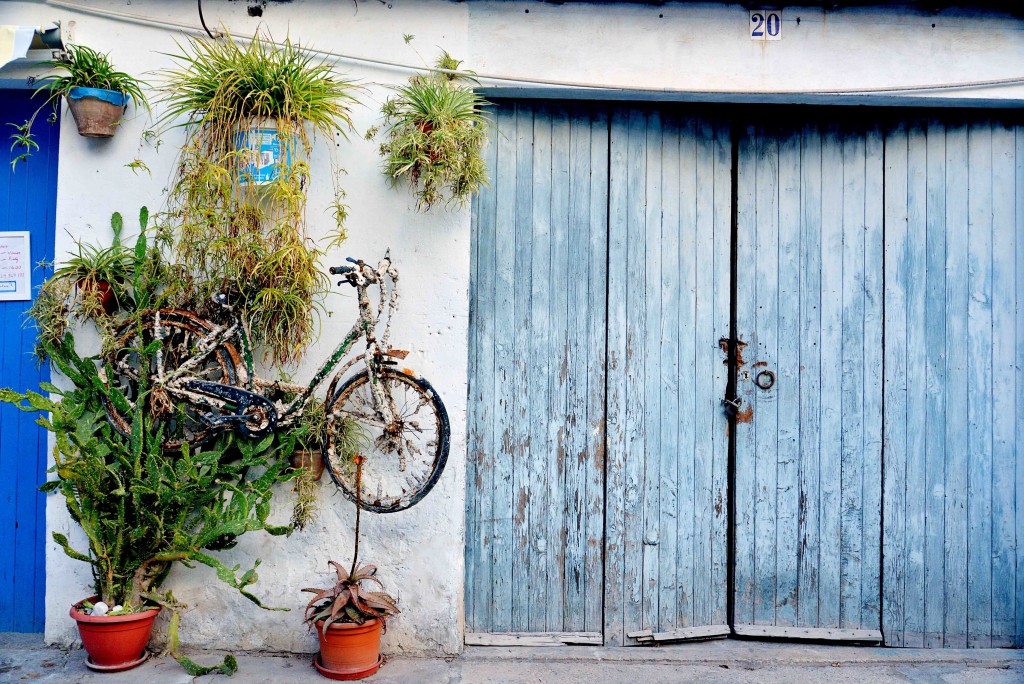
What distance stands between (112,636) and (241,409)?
4.27ft

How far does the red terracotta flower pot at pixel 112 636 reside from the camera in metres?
3.49

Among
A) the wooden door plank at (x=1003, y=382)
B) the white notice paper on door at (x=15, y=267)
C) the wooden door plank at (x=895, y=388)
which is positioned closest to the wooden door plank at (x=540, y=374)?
the wooden door plank at (x=895, y=388)

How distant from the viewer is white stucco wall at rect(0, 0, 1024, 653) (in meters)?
3.86

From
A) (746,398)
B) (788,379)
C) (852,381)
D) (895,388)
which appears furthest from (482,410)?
(895,388)

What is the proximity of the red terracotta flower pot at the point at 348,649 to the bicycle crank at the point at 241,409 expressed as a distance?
105cm

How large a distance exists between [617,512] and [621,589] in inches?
17.6

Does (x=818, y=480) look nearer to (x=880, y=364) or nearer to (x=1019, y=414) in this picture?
(x=880, y=364)

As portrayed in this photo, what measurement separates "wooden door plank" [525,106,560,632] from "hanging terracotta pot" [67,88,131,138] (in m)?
2.33

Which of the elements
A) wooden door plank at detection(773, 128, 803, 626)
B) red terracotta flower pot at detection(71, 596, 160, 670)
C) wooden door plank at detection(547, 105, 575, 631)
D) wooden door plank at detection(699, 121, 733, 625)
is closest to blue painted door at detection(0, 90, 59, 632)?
red terracotta flower pot at detection(71, 596, 160, 670)

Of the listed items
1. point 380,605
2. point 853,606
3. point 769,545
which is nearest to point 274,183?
point 380,605

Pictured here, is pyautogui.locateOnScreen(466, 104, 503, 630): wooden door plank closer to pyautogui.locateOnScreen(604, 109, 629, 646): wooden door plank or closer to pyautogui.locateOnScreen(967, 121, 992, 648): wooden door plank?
pyautogui.locateOnScreen(604, 109, 629, 646): wooden door plank

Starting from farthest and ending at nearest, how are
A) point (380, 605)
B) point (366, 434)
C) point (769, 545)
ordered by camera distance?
point (769, 545) → point (366, 434) → point (380, 605)

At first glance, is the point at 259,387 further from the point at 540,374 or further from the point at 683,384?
the point at 683,384

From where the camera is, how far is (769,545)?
13.5 feet
